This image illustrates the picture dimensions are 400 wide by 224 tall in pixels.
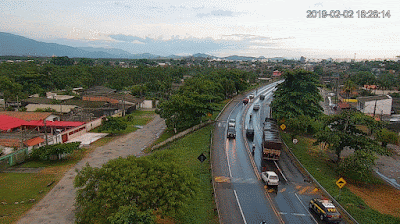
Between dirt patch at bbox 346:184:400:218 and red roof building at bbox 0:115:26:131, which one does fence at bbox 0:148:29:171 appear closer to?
red roof building at bbox 0:115:26:131

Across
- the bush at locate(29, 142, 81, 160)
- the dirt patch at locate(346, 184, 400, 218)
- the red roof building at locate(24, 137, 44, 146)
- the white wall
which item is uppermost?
the white wall

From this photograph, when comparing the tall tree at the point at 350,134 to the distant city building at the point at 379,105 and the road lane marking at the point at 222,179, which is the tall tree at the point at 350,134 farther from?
the distant city building at the point at 379,105

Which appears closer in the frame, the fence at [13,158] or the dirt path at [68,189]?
the dirt path at [68,189]

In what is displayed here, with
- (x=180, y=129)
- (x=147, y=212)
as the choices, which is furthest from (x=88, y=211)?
(x=180, y=129)

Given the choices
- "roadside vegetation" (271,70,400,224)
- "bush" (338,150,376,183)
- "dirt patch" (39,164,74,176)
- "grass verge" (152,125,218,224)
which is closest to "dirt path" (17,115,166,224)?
"dirt patch" (39,164,74,176)

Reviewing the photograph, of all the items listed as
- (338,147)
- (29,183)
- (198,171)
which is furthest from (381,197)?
(29,183)

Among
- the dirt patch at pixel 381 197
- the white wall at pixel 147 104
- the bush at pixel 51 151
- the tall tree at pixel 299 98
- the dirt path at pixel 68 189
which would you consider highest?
the tall tree at pixel 299 98

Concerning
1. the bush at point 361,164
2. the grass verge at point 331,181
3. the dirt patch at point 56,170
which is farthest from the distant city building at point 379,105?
the dirt patch at point 56,170
